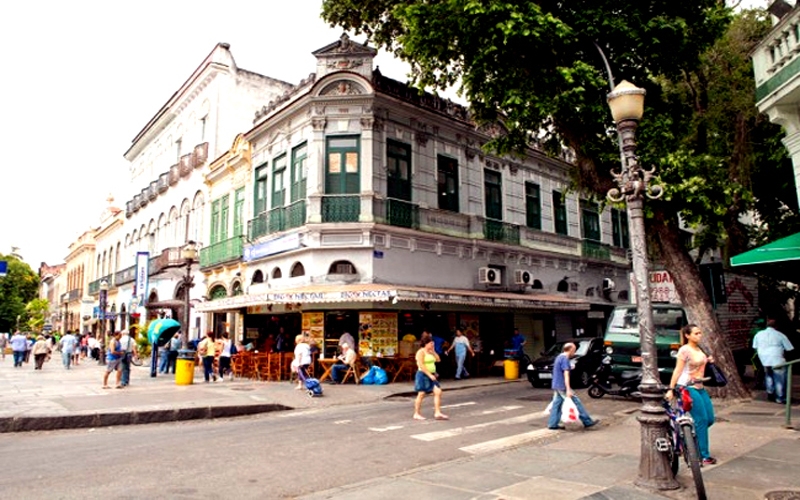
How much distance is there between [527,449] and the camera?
8320 millimetres

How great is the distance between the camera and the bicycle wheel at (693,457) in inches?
213

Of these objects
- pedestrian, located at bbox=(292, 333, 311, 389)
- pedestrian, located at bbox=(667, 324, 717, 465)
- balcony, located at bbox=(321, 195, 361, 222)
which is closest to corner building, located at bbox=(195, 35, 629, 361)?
balcony, located at bbox=(321, 195, 361, 222)

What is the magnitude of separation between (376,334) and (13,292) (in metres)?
66.1

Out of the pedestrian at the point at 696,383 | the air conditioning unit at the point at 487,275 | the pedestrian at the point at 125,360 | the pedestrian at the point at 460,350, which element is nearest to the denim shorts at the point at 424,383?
the pedestrian at the point at 696,383

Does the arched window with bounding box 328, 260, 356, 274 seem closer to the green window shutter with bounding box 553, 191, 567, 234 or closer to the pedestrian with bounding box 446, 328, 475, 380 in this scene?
the pedestrian with bounding box 446, 328, 475, 380

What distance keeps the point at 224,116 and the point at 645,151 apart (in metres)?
20.1

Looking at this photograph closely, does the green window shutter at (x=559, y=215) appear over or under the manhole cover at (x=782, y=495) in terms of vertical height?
over

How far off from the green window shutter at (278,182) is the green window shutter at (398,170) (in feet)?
13.4

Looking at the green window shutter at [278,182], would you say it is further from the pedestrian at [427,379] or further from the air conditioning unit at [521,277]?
the pedestrian at [427,379]

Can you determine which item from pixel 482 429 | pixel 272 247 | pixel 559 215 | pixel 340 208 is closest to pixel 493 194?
pixel 559 215

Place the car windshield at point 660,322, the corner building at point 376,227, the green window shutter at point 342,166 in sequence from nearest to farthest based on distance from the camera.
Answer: the car windshield at point 660,322
the corner building at point 376,227
the green window shutter at point 342,166

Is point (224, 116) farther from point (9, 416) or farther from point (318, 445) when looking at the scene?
point (318, 445)

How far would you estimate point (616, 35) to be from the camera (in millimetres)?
13031

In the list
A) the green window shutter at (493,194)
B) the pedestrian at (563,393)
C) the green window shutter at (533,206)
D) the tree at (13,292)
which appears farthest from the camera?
the tree at (13,292)
